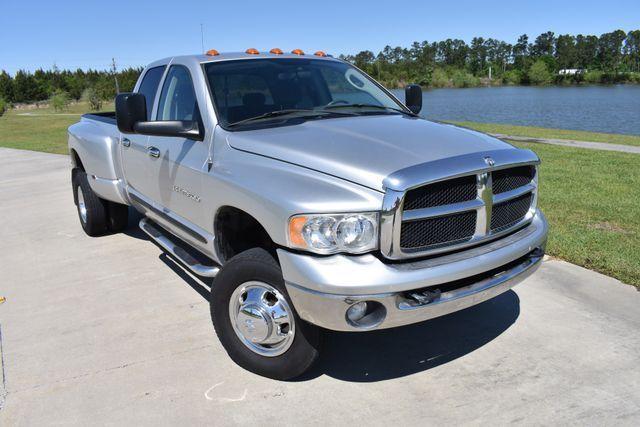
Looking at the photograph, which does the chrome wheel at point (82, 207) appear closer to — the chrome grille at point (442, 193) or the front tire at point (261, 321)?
the front tire at point (261, 321)

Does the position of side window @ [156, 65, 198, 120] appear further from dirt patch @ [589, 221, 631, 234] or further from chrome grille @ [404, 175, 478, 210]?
dirt patch @ [589, 221, 631, 234]

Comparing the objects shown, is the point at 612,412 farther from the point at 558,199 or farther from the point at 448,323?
the point at 558,199

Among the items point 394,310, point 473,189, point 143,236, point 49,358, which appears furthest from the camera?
point 143,236

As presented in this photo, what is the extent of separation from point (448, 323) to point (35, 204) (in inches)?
269

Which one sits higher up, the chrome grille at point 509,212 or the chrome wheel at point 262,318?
the chrome grille at point 509,212

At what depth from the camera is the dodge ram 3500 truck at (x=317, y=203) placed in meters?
2.73

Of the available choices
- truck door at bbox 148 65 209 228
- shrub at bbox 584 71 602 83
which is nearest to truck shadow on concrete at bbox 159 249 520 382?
truck door at bbox 148 65 209 228

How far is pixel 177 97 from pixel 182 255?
123 centimetres

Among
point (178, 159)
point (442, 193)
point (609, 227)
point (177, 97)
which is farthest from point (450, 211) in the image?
point (609, 227)

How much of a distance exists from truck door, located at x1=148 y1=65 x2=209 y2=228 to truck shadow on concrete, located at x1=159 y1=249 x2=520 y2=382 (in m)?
1.25

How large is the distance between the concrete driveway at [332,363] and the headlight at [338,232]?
90 centimetres

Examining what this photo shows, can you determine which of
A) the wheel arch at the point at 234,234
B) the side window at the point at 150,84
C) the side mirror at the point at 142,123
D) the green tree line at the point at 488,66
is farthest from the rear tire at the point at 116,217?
the green tree line at the point at 488,66

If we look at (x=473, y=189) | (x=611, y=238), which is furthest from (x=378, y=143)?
(x=611, y=238)

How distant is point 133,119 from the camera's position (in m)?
3.83
